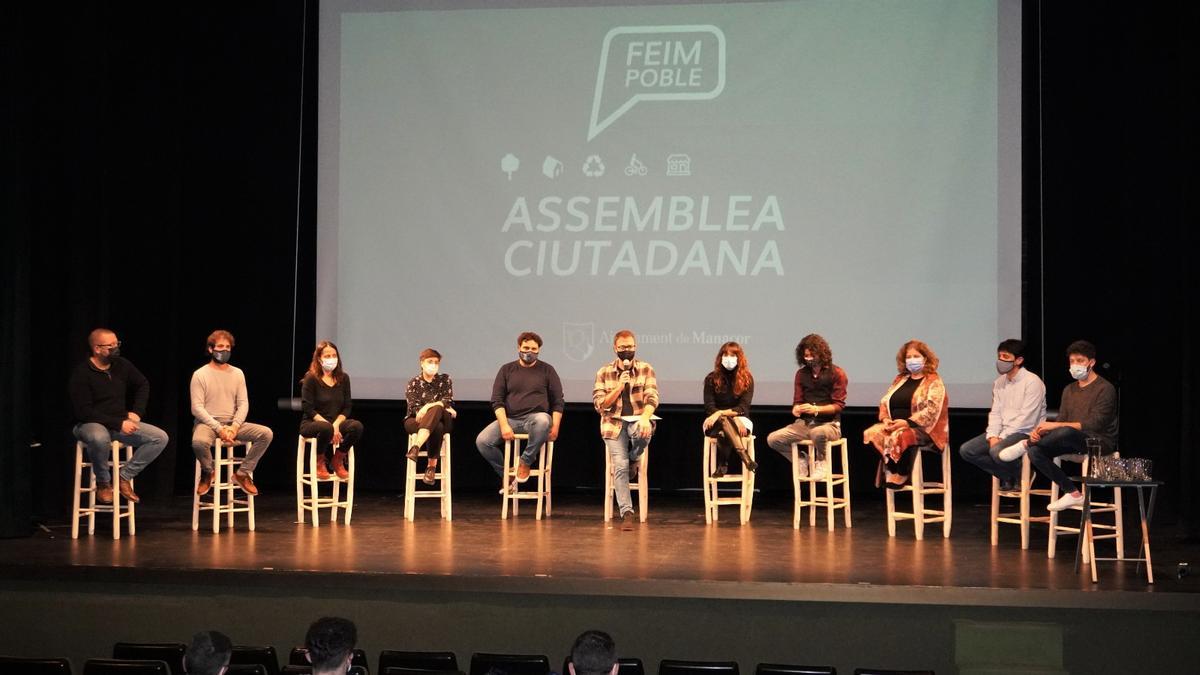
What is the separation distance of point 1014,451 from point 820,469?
3.68ft

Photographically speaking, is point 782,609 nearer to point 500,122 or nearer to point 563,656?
point 563,656

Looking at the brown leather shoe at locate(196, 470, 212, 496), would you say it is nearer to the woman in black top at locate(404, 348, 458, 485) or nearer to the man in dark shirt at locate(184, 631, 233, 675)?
the woman in black top at locate(404, 348, 458, 485)

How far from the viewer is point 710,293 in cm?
829

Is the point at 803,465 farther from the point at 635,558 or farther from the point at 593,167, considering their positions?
the point at 593,167

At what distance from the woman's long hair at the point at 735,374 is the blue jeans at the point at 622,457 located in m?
0.47

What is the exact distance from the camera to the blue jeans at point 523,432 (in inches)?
300

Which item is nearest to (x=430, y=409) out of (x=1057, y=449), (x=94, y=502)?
(x=94, y=502)

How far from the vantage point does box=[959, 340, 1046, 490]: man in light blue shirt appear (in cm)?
658

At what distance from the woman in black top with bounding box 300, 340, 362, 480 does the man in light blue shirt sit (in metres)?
3.37

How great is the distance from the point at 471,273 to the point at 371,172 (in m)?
0.95

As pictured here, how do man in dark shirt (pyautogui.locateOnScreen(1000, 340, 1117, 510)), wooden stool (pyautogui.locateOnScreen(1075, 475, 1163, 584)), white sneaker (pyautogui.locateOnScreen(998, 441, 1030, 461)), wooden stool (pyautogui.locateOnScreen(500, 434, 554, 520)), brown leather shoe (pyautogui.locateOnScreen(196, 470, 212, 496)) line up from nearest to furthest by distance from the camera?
wooden stool (pyautogui.locateOnScreen(1075, 475, 1163, 584)), man in dark shirt (pyautogui.locateOnScreen(1000, 340, 1117, 510)), white sneaker (pyautogui.locateOnScreen(998, 441, 1030, 461)), brown leather shoe (pyautogui.locateOnScreen(196, 470, 212, 496)), wooden stool (pyautogui.locateOnScreen(500, 434, 554, 520))

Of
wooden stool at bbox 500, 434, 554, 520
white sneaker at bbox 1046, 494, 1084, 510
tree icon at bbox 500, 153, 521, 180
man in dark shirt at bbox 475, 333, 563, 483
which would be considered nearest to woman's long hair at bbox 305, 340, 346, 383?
man in dark shirt at bbox 475, 333, 563, 483

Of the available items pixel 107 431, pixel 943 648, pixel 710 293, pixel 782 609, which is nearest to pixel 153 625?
pixel 107 431

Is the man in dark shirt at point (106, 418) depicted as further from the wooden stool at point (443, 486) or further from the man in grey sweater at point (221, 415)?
the wooden stool at point (443, 486)
